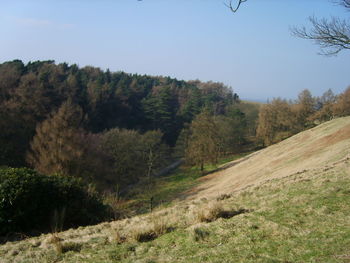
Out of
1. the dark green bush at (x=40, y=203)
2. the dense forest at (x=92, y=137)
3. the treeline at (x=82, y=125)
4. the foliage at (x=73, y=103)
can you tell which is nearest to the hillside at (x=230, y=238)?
the dark green bush at (x=40, y=203)

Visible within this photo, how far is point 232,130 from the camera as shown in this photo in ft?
206

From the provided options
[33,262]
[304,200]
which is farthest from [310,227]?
[33,262]

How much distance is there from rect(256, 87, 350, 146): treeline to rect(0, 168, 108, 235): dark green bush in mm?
48980

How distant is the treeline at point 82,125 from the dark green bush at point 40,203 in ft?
37.8

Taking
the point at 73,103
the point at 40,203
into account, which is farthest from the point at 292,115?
the point at 40,203

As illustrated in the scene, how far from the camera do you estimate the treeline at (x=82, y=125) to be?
93.7ft

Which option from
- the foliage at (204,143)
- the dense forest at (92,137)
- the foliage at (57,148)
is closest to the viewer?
the dense forest at (92,137)

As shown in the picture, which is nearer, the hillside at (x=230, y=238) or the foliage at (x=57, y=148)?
the hillside at (x=230, y=238)

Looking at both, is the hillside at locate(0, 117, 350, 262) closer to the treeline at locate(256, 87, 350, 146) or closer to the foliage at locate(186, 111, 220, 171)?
the foliage at locate(186, 111, 220, 171)

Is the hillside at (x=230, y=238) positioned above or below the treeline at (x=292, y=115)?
below

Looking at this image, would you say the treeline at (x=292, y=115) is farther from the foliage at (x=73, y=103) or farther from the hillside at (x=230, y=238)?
the hillside at (x=230, y=238)

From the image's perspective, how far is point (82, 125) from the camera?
4522 centimetres

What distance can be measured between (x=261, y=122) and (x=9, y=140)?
143 feet

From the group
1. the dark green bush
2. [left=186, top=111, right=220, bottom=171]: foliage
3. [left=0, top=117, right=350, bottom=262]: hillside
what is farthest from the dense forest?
[left=0, top=117, right=350, bottom=262]: hillside
